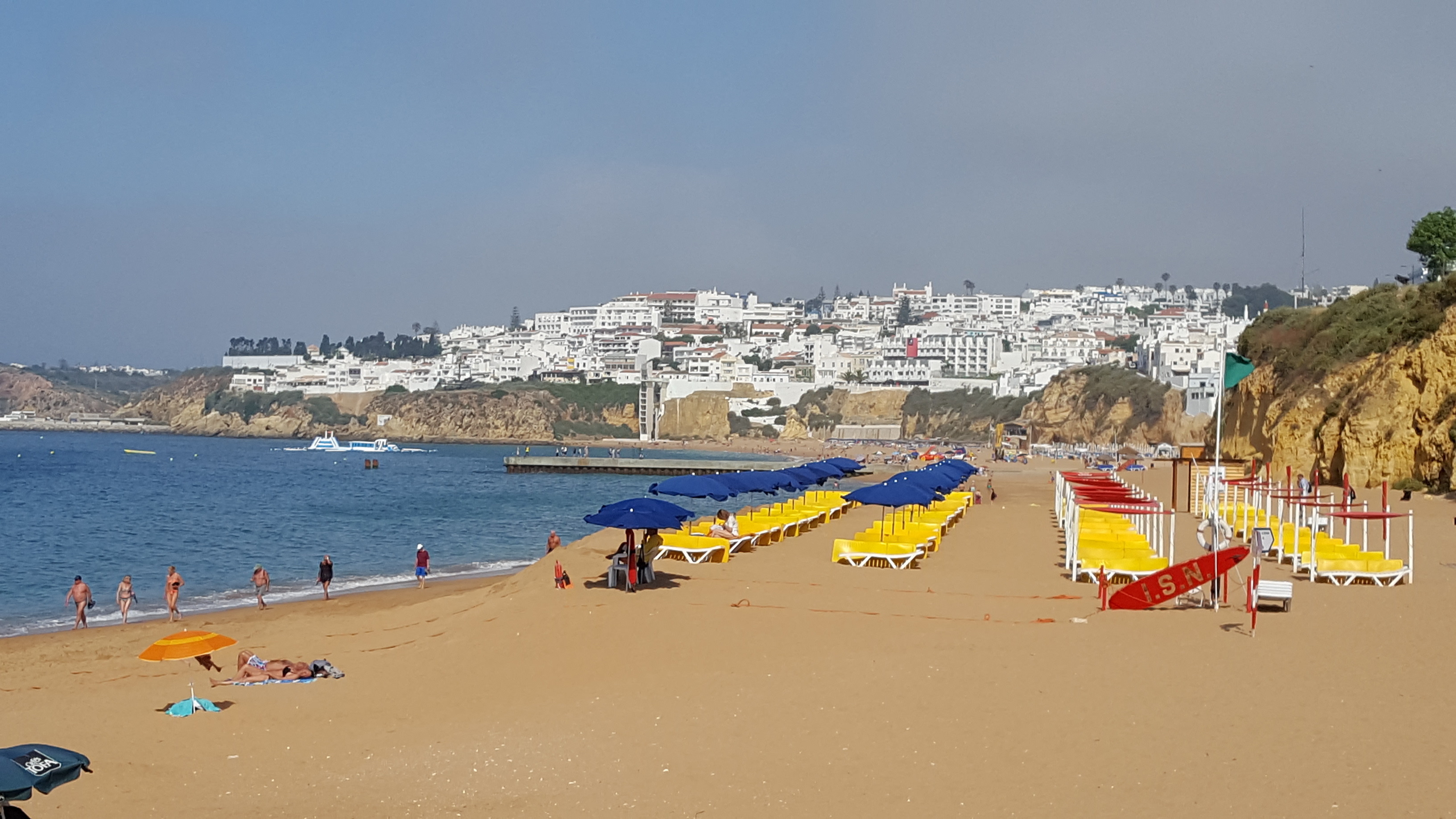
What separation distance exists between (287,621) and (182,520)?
25.2 meters

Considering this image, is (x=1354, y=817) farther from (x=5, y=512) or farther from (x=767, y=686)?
(x=5, y=512)

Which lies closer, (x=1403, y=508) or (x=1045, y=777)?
(x=1045, y=777)

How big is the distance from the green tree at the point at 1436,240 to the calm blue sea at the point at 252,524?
35.2 m

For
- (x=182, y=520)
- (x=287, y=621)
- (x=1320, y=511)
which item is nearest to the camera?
(x=287, y=621)

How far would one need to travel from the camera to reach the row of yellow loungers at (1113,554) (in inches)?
697

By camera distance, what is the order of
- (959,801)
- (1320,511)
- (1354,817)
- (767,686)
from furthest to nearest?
(1320,511) → (767,686) → (959,801) → (1354,817)

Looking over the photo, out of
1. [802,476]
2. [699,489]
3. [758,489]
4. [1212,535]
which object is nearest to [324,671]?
[699,489]

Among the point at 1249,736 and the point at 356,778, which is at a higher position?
the point at 1249,736

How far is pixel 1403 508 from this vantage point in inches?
1050

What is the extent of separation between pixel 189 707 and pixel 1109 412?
99.1 meters

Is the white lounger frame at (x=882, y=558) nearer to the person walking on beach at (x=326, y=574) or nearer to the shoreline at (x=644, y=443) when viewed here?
the person walking on beach at (x=326, y=574)

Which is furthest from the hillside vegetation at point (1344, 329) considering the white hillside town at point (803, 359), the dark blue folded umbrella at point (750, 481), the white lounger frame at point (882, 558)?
the white hillside town at point (803, 359)

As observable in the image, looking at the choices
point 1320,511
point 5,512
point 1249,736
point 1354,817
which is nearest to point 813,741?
point 1249,736

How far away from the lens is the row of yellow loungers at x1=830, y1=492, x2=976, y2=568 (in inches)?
798
